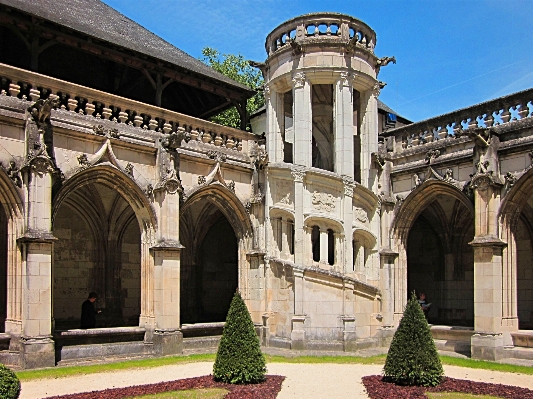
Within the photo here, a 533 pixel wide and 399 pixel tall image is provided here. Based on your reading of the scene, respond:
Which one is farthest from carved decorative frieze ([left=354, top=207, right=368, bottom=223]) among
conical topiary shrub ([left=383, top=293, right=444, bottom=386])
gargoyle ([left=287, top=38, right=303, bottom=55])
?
conical topiary shrub ([left=383, top=293, right=444, bottom=386])

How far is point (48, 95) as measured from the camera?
1330 cm

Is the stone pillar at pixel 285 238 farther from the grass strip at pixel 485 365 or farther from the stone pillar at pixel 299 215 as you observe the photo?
the grass strip at pixel 485 365

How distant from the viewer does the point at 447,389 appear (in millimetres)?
10062

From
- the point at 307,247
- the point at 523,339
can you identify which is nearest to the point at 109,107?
the point at 307,247

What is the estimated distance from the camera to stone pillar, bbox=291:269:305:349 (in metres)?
15.0

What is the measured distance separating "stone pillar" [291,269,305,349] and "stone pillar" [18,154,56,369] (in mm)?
5595

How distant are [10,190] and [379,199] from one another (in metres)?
9.43

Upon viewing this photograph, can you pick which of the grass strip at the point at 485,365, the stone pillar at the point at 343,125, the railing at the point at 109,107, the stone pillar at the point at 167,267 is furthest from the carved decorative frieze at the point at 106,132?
the grass strip at the point at 485,365

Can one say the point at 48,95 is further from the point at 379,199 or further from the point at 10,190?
the point at 379,199

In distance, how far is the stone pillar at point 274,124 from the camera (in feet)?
55.7

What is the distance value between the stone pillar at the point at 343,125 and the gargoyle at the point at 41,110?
714 cm

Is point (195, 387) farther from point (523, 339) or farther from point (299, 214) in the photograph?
point (523, 339)

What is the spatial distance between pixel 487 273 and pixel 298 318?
4.48m

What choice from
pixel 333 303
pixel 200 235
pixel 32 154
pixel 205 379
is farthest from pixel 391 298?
pixel 32 154
